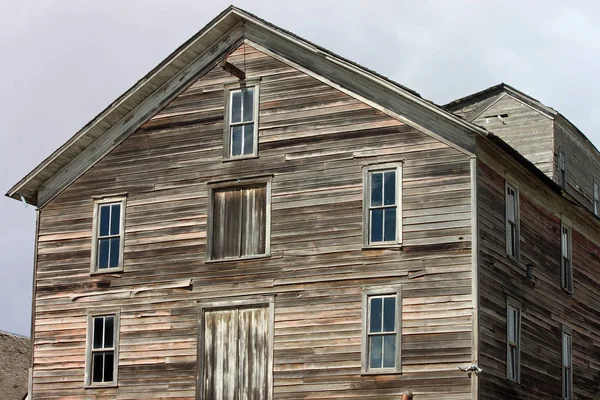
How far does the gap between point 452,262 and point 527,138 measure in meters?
11.0

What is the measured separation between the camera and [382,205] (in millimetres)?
29938

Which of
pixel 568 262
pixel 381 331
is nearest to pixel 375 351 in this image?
pixel 381 331

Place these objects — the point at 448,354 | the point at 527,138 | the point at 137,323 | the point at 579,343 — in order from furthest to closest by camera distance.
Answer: the point at 527,138 → the point at 579,343 → the point at 137,323 → the point at 448,354

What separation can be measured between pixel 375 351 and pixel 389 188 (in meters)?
4.00

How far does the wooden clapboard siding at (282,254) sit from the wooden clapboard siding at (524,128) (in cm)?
953

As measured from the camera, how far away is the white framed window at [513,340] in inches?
1198

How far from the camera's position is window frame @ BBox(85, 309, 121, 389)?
32312 millimetres

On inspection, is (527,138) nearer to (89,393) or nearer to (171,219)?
(171,219)

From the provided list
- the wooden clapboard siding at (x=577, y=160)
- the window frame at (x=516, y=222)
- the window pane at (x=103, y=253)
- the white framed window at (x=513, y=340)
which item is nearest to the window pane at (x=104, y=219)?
the window pane at (x=103, y=253)

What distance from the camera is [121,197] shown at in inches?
1314

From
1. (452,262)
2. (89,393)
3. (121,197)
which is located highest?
(121,197)

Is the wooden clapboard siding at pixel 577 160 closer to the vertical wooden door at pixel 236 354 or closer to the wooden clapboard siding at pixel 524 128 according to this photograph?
the wooden clapboard siding at pixel 524 128

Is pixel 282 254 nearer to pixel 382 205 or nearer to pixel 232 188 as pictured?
pixel 232 188

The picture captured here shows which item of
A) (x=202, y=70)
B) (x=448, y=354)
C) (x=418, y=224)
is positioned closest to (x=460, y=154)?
(x=418, y=224)
